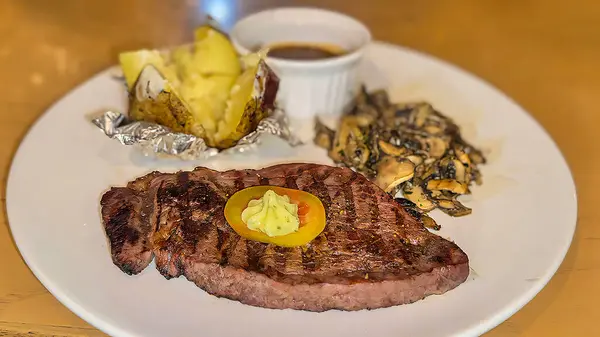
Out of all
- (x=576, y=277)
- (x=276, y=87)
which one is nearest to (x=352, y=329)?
(x=576, y=277)

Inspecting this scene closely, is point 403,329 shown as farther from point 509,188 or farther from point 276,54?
point 276,54

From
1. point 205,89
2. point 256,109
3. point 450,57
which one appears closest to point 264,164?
point 256,109

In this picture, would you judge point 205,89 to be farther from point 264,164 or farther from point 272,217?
point 272,217

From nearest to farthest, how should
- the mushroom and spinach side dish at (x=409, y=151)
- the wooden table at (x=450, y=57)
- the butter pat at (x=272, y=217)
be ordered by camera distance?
the butter pat at (x=272, y=217) → the wooden table at (x=450, y=57) → the mushroom and spinach side dish at (x=409, y=151)

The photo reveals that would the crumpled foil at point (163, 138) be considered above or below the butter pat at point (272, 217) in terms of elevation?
below

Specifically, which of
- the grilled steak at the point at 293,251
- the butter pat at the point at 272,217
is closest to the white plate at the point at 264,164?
the grilled steak at the point at 293,251

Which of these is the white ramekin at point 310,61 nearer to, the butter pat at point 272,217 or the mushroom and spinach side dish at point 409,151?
the mushroom and spinach side dish at point 409,151
